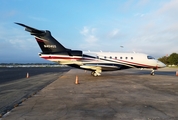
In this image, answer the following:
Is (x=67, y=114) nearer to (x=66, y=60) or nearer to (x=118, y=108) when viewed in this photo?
(x=118, y=108)

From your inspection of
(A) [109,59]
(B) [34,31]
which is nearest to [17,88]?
(B) [34,31]

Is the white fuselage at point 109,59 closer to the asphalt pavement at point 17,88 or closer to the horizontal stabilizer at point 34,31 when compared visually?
the horizontal stabilizer at point 34,31

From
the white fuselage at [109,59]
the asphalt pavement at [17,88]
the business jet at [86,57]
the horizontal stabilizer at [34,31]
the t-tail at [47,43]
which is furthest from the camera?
the white fuselage at [109,59]

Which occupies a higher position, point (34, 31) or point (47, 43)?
point (34, 31)

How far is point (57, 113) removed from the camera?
686 centimetres

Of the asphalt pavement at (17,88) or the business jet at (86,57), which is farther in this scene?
the business jet at (86,57)

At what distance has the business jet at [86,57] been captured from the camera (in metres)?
21.8

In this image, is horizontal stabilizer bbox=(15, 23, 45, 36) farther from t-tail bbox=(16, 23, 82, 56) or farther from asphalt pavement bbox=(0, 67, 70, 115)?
asphalt pavement bbox=(0, 67, 70, 115)

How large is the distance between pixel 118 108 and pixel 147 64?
20.2m

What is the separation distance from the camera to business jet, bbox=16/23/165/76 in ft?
71.6

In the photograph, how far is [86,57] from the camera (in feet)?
77.1

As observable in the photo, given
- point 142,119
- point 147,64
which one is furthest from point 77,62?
point 142,119

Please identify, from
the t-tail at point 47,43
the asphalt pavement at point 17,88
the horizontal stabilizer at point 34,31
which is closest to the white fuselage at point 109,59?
the t-tail at point 47,43

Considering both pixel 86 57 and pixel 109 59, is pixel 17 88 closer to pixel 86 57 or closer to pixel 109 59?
pixel 86 57
